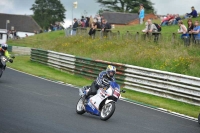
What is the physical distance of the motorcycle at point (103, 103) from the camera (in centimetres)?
1330

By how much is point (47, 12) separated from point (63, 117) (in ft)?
415

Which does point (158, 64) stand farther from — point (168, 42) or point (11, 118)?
point (11, 118)

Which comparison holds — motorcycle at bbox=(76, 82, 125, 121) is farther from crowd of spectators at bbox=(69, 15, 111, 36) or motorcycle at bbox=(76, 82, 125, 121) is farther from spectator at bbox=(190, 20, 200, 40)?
crowd of spectators at bbox=(69, 15, 111, 36)

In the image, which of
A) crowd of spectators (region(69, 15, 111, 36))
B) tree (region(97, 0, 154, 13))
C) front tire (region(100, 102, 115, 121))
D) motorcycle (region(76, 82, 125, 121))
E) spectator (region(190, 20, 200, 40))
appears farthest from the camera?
tree (region(97, 0, 154, 13))

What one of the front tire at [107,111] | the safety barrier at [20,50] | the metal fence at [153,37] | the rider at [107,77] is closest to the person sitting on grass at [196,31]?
the metal fence at [153,37]

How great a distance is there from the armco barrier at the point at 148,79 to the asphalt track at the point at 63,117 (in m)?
2.48

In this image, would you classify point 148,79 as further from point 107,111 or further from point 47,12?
point 47,12

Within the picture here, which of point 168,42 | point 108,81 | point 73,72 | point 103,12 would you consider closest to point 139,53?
point 168,42

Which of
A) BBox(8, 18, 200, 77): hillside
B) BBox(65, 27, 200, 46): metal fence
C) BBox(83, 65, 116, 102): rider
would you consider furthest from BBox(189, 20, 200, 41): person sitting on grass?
BBox(83, 65, 116, 102): rider

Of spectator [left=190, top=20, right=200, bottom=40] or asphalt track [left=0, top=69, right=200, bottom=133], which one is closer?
asphalt track [left=0, top=69, right=200, bottom=133]

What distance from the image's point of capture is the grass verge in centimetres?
1807

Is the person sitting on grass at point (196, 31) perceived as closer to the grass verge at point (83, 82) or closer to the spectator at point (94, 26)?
the grass verge at point (83, 82)

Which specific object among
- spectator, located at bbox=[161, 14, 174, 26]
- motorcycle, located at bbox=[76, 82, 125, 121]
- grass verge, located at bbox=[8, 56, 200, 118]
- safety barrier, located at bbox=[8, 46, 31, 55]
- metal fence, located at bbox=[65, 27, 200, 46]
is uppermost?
spectator, located at bbox=[161, 14, 174, 26]

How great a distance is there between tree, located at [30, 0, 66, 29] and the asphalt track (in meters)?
117
